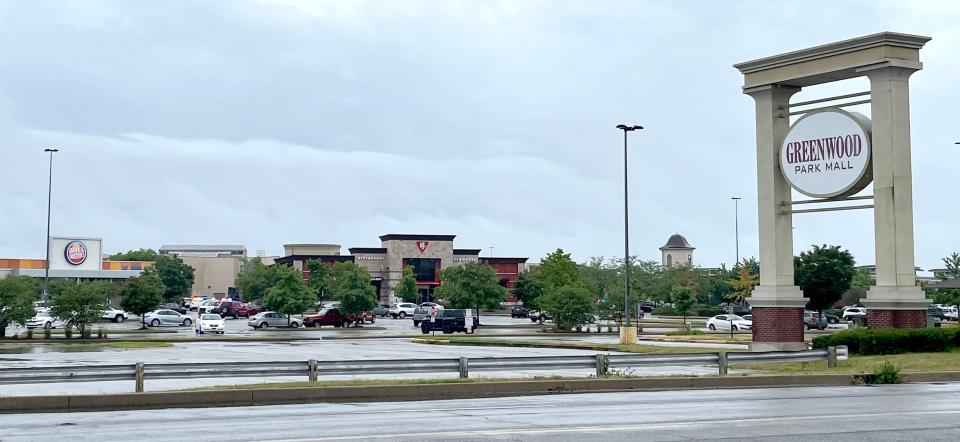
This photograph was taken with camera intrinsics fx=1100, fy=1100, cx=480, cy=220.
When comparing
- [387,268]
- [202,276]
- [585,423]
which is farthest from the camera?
[202,276]

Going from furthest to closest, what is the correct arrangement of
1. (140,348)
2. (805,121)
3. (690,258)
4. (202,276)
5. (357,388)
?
(690,258)
(202,276)
(140,348)
(805,121)
(357,388)

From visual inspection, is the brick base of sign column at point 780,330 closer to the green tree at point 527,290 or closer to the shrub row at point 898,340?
the shrub row at point 898,340

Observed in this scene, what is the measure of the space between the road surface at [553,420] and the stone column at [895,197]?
14283 mm

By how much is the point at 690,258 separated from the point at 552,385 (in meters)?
180

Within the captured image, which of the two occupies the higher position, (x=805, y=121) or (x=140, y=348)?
(x=805, y=121)

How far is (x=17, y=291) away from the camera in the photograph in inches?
2080

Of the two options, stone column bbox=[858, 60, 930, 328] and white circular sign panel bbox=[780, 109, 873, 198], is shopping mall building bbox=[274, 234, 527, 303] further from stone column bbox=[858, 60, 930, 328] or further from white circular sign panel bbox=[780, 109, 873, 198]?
stone column bbox=[858, 60, 930, 328]

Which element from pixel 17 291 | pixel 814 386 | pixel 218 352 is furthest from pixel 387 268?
pixel 814 386

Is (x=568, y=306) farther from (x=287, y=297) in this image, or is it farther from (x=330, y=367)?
(x=330, y=367)

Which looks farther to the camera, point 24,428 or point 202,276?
point 202,276

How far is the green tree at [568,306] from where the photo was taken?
218 feet

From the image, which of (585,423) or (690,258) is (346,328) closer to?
(585,423)

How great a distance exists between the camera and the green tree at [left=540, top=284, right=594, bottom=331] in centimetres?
6631

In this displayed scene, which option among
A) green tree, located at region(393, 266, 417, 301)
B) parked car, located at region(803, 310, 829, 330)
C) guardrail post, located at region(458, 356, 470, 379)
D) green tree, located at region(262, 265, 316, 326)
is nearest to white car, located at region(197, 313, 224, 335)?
green tree, located at region(262, 265, 316, 326)
